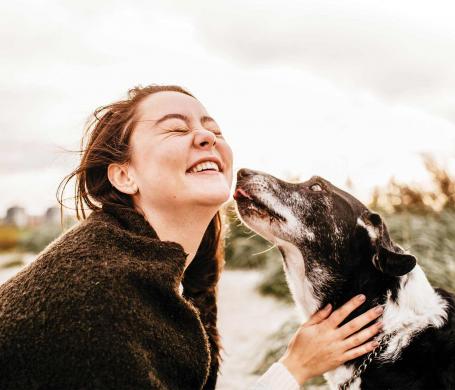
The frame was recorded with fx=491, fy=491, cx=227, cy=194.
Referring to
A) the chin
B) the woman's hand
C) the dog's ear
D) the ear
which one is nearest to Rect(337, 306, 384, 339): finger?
the woman's hand

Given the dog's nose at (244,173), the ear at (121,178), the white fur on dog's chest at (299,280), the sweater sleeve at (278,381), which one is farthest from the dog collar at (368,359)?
the ear at (121,178)

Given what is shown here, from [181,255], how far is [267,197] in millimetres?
968

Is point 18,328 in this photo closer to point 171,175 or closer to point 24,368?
point 24,368

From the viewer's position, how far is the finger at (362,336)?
8.05 feet

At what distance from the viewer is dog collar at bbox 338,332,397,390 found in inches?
97.0

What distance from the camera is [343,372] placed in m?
2.52

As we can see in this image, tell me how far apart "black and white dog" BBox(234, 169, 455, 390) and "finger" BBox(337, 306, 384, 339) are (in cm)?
5

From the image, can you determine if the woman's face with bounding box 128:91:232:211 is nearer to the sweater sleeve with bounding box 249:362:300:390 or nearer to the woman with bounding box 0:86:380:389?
the woman with bounding box 0:86:380:389

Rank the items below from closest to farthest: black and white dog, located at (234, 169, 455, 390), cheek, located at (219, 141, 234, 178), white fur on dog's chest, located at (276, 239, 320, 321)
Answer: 1. black and white dog, located at (234, 169, 455, 390)
2. cheek, located at (219, 141, 234, 178)
3. white fur on dog's chest, located at (276, 239, 320, 321)

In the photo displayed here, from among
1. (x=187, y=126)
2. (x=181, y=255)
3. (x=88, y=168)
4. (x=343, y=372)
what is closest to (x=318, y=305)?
(x=343, y=372)

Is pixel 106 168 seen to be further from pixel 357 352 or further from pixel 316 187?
pixel 357 352

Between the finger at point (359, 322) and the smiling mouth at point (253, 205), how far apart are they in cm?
70

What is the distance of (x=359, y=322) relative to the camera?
2.49m

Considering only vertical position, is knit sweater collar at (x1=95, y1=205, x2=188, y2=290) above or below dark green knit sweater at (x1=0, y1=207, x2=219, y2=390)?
above
